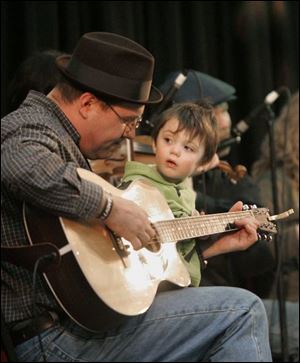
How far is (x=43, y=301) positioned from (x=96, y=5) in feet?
6.72

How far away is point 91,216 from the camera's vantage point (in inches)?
64.1

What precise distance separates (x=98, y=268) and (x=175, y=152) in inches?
29.5

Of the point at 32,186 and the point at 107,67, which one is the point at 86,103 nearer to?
the point at 107,67

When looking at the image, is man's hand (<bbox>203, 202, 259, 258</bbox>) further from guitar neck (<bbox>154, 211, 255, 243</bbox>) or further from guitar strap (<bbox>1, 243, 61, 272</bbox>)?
guitar strap (<bbox>1, 243, 61, 272</bbox>)

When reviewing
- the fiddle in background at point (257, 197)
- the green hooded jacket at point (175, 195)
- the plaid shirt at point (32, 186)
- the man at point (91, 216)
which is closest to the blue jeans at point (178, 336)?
the man at point (91, 216)

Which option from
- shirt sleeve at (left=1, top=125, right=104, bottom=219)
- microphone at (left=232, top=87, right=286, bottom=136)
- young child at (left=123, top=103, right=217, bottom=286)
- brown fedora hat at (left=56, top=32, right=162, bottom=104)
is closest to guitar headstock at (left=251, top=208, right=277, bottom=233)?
young child at (left=123, top=103, right=217, bottom=286)

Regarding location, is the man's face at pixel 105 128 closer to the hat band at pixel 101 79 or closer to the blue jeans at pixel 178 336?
the hat band at pixel 101 79

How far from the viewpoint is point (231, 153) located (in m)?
3.87

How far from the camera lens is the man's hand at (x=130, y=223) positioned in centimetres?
167

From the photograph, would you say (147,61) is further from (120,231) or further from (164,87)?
(164,87)

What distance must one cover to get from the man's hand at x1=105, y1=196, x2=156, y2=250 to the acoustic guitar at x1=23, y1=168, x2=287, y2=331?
6cm

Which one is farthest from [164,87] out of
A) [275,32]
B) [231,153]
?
[275,32]

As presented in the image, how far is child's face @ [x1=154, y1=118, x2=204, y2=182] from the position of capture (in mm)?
2305

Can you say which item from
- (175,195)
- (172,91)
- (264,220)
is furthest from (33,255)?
(172,91)
